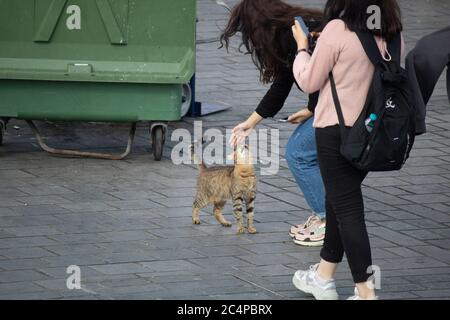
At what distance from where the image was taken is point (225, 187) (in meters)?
7.32

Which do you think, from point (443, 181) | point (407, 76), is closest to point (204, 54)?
point (443, 181)

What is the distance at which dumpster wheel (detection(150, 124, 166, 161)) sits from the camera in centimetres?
890

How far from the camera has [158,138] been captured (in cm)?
891

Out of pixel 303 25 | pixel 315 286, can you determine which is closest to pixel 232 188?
pixel 315 286

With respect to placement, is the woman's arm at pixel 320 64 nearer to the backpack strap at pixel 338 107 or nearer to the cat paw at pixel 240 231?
the backpack strap at pixel 338 107

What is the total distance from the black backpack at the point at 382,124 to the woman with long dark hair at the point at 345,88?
5 centimetres

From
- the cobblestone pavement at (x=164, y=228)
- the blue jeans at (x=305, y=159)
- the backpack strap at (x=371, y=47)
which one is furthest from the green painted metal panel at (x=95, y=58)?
the backpack strap at (x=371, y=47)

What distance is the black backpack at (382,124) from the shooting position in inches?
218

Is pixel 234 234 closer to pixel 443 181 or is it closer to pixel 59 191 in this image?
pixel 59 191

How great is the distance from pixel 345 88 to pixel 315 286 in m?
1.12

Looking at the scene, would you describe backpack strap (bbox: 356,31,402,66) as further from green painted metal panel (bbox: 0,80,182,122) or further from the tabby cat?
green painted metal panel (bbox: 0,80,182,122)

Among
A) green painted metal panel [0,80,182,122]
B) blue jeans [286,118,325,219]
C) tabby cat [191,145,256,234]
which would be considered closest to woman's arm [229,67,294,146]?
blue jeans [286,118,325,219]

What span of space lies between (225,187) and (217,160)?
1674 mm

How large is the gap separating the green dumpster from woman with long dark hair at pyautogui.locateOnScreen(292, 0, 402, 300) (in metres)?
3.02
